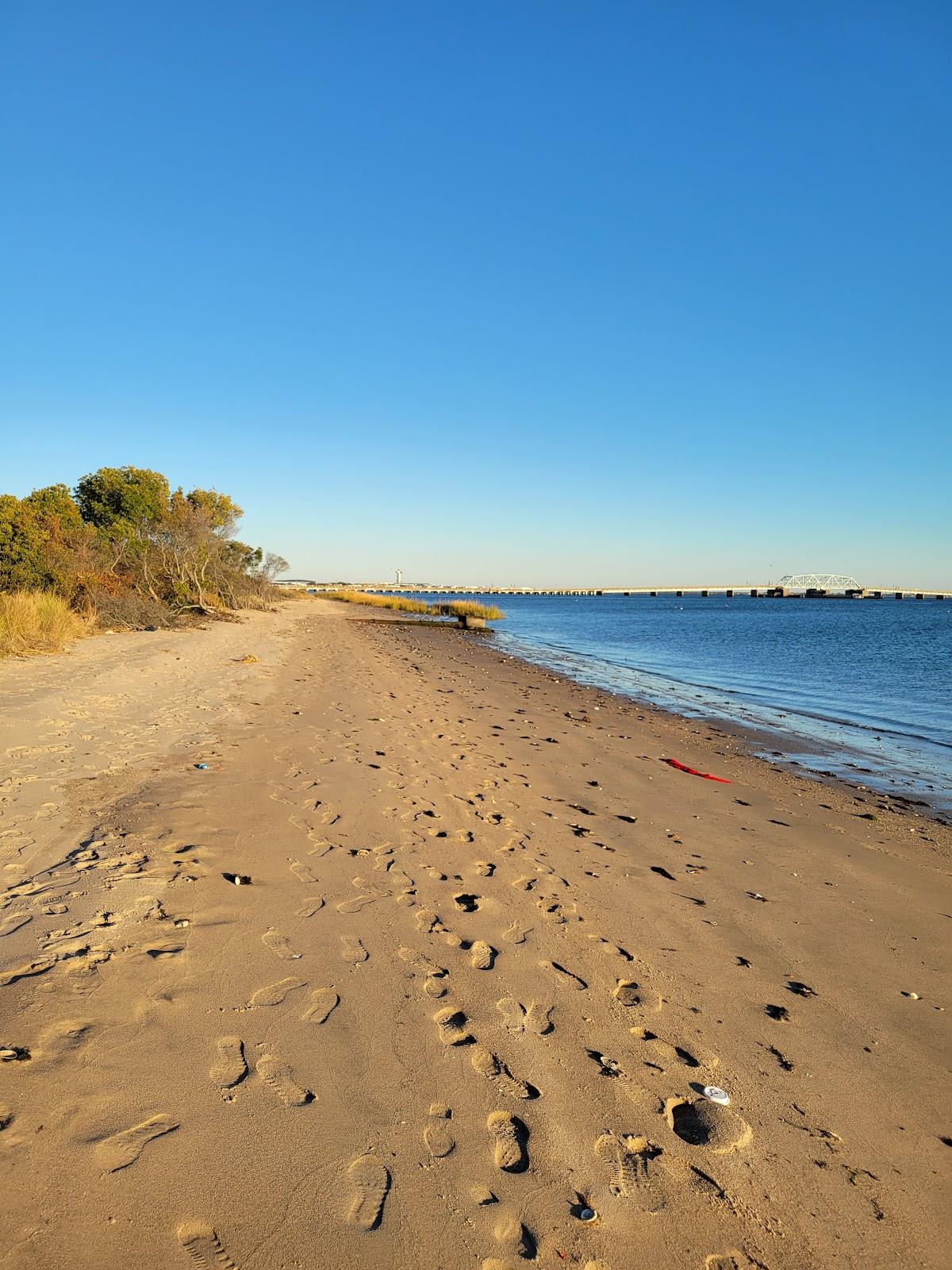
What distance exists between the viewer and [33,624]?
50.1 feet

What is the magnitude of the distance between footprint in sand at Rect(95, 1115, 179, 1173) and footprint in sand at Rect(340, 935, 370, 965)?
130 cm

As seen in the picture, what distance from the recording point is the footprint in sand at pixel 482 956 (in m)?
3.67

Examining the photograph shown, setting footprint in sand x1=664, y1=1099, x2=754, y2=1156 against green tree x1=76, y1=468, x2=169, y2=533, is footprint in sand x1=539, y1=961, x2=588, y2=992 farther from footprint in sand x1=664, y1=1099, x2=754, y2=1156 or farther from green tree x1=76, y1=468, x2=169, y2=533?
green tree x1=76, y1=468, x2=169, y2=533

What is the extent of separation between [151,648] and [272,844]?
46.4 feet

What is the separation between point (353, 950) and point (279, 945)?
42cm

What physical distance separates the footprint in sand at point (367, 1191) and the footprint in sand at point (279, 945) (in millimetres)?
1390

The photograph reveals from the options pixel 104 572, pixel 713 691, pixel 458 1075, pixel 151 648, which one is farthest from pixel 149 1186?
pixel 104 572

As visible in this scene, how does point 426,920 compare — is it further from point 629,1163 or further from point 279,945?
point 629,1163

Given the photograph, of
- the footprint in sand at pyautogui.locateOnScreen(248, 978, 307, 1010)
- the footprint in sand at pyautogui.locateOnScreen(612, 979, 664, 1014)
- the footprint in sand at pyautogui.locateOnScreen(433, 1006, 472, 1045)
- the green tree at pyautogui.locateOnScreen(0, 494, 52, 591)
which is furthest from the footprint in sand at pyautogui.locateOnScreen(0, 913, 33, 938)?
the green tree at pyautogui.locateOnScreen(0, 494, 52, 591)

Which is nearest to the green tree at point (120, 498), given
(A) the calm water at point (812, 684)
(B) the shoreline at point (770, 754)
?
(A) the calm water at point (812, 684)

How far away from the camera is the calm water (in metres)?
11.0

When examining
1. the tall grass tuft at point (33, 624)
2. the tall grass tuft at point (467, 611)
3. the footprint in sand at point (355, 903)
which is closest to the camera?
the footprint in sand at point (355, 903)

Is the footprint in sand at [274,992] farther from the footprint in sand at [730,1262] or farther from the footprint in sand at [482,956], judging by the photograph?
the footprint in sand at [730,1262]

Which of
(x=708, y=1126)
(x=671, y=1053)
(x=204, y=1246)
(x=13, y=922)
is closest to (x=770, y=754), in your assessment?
(x=671, y=1053)
